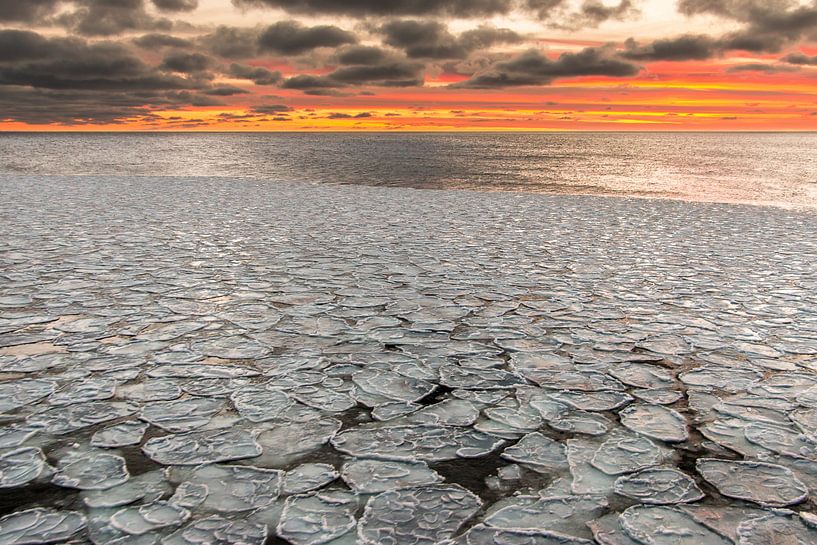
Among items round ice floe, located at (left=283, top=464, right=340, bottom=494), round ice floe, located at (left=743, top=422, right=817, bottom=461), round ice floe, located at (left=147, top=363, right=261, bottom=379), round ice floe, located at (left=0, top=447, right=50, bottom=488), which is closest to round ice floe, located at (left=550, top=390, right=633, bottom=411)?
round ice floe, located at (left=743, top=422, right=817, bottom=461)

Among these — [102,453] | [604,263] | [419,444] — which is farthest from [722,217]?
[102,453]

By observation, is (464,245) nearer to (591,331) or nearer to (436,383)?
(591,331)

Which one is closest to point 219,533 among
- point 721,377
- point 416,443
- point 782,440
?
point 416,443

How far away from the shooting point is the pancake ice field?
2.29 meters

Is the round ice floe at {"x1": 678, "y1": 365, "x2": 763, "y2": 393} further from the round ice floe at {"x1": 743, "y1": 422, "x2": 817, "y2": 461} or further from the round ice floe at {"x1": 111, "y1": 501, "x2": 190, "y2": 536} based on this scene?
the round ice floe at {"x1": 111, "y1": 501, "x2": 190, "y2": 536}

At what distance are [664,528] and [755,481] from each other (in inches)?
25.2

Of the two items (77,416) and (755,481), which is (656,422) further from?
(77,416)

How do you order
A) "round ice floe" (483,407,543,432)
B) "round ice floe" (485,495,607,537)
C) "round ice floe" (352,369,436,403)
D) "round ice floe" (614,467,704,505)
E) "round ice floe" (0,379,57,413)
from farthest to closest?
"round ice floe" (352,369,436,403)
"round ice floe" (0,379,57,413)
"round ice floe" (483,407,543,432)
"round ice floe" (614,467,704,505)
"round ice floe" (485,495,607,537)

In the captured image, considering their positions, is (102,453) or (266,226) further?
(266,226)

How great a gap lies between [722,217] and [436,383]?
1104 centimetres

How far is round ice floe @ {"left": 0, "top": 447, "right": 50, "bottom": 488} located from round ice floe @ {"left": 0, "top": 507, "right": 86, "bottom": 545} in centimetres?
28

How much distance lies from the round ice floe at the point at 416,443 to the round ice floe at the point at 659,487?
0.61 metres

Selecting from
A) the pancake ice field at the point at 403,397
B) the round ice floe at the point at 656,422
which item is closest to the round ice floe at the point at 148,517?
the pancake ice field at the point at 403,397

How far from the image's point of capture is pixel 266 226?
9906mm
